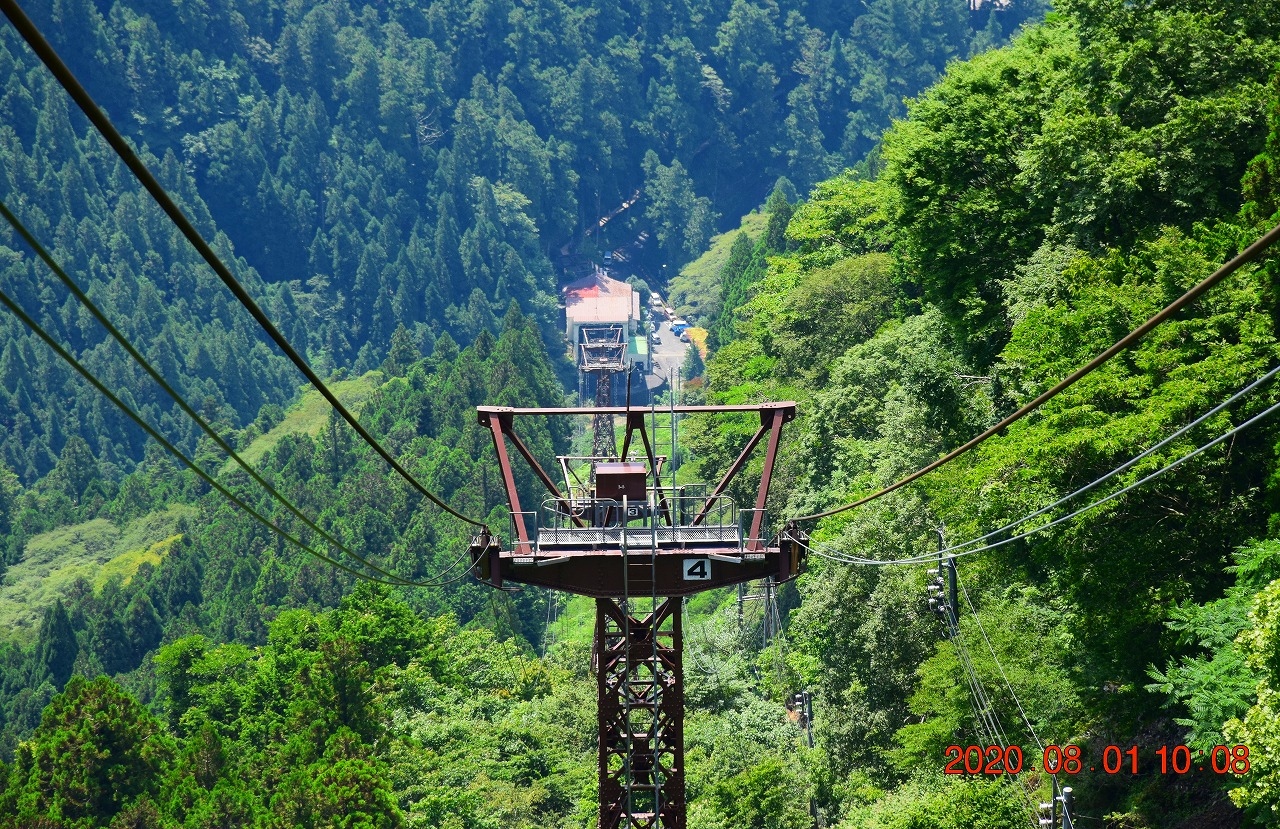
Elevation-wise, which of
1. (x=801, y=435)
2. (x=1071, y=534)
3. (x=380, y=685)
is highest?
(x=801, y=435)

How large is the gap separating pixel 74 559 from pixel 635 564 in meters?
148

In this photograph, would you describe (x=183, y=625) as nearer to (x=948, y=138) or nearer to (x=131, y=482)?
(x=131, y=482)

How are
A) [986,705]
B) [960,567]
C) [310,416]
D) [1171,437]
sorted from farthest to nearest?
[310,416] → [960,567] → [986,705] → [1171,437]

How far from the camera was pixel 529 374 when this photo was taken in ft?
524

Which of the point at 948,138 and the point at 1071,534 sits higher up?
the point at 948,138

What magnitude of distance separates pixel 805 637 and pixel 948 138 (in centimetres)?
1657

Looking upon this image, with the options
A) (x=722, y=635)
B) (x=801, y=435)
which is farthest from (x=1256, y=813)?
(x=722, y=635)

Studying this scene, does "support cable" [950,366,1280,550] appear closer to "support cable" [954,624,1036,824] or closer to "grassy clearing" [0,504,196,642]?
"support cable" [954,624,1036,824]

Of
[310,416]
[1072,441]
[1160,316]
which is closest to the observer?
[1160,316]

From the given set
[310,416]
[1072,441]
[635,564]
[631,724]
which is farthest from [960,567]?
[310,416]

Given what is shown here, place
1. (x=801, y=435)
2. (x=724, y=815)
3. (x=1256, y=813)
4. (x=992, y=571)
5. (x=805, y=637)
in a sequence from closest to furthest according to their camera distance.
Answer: (x=1256, y=813), (x=992, y=571), (x=724, y=815), (x=805, y=637), (x=801, y=435)

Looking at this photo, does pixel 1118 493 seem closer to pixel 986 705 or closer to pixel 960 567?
pixel 986 705

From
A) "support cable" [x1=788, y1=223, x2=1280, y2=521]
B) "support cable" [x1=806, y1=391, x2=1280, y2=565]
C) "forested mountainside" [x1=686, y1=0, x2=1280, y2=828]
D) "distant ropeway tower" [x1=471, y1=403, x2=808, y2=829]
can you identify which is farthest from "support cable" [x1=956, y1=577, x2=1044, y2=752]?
"support cable" [x1=788, y1=223, x2=1280, y2=521]

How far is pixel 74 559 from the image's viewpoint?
16800cm
